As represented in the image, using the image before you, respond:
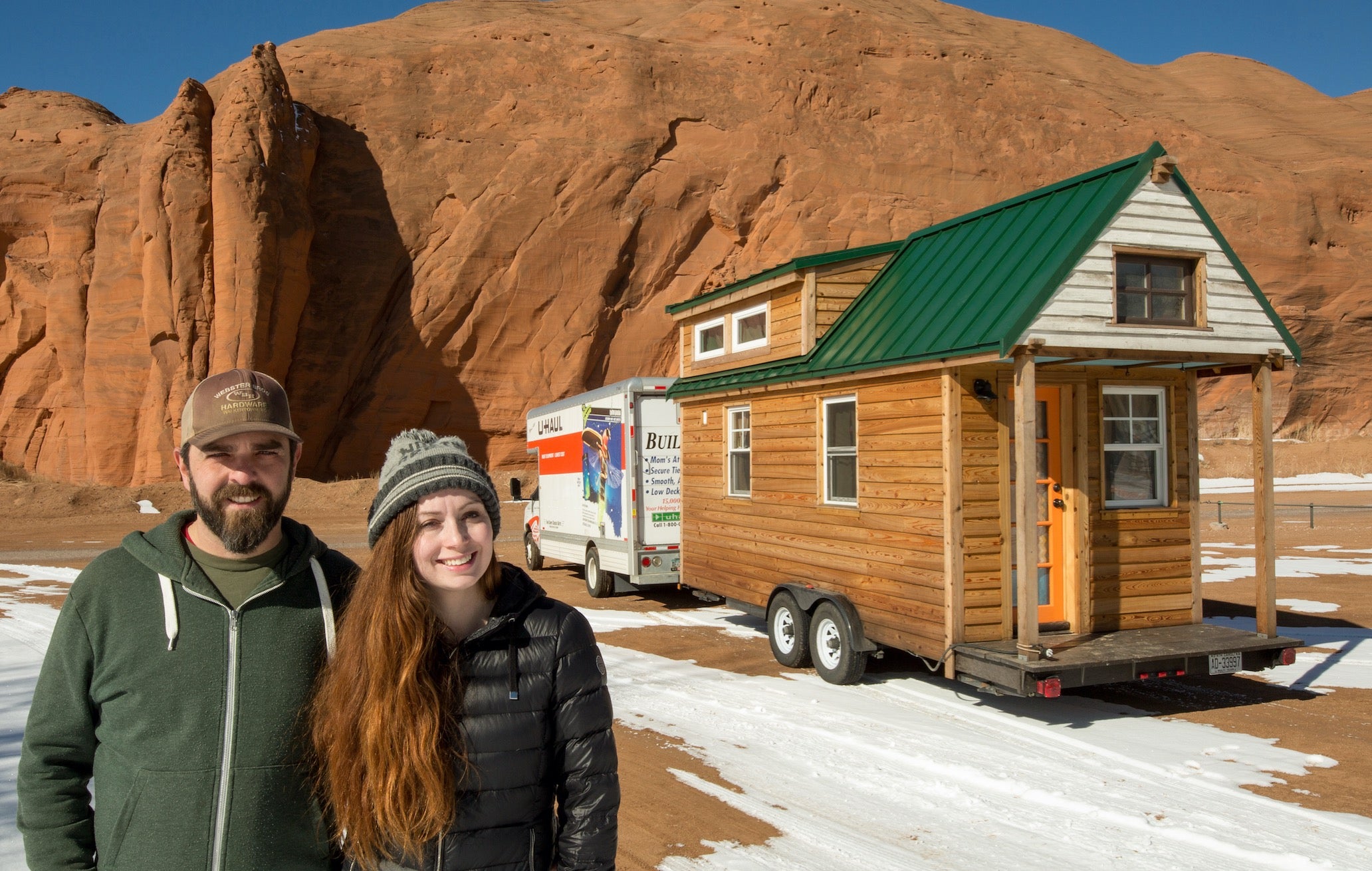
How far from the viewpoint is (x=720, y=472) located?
38.4 feet

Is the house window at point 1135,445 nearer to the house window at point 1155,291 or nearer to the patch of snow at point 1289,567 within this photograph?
the house window at point 1155,291

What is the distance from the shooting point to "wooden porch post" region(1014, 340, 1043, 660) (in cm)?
695

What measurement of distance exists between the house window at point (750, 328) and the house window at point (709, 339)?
1.28 feet

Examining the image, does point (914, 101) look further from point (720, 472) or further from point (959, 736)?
point (959, 736)

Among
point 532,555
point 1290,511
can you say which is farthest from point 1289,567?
point 532,555

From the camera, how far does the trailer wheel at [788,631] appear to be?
9352 mm

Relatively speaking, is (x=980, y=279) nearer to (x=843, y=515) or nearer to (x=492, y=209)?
(x=843, y=515)

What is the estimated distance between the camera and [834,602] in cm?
883

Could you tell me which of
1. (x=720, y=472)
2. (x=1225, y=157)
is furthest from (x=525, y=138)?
(x=1225, y=157)

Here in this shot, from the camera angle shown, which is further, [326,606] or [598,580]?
[598,580]

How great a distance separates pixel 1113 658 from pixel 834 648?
8.75 ft

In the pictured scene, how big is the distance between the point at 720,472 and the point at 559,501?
217 inches

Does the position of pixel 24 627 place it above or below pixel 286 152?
below

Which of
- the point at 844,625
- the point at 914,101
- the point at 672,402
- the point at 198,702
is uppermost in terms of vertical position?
the point at 914,101
